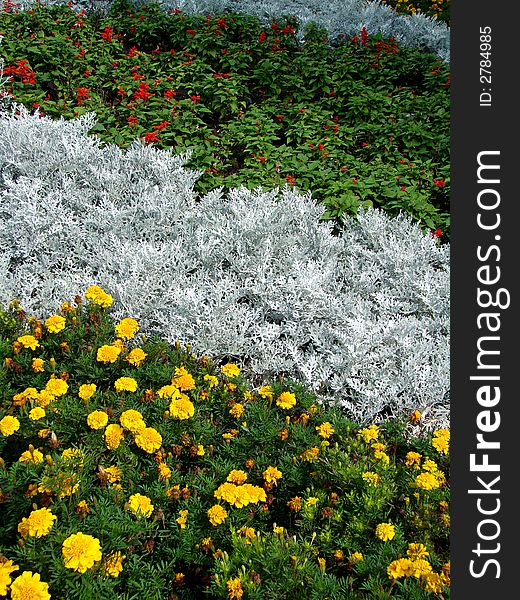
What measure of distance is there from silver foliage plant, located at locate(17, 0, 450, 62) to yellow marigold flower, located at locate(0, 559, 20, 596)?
21.3 ft

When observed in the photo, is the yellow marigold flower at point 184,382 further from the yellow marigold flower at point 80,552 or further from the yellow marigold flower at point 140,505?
the yellow marigold flower at point 80,552

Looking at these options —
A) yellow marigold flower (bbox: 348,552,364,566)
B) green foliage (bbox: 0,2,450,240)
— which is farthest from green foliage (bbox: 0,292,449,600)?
green foliage (bbox: 0,2,450,240)

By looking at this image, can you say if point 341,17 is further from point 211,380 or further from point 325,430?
point 325,430

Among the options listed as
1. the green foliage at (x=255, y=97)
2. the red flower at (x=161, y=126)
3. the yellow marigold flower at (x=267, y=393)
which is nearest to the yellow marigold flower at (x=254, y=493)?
the yellow marigold flower at (x=267, y=393)

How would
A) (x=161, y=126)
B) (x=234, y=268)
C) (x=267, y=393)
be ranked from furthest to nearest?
(x=161, y=126) → (x=234, y=268) → (x=267, y=393)

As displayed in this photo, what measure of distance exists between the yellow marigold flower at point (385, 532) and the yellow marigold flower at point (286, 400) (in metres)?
0.69

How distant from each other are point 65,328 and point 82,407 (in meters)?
0.55

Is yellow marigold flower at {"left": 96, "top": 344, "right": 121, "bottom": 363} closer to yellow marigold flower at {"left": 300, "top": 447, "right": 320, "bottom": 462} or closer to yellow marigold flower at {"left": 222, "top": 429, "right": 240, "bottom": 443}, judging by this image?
yellow marigold flower at {"left": 222, "top": 429, "right": 240, "bottom": 443}

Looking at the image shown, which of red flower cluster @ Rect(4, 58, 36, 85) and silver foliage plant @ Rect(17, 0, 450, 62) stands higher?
silver foliage plant @ Rect(17, 0, 450, 62)

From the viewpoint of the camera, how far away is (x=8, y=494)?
216 cm

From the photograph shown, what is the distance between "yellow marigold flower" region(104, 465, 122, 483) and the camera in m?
2.22

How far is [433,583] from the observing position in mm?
1952

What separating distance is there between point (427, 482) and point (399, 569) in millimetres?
420

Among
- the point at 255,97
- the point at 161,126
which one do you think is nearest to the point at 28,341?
the point at 161,126
